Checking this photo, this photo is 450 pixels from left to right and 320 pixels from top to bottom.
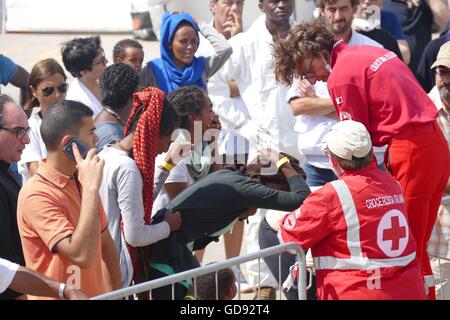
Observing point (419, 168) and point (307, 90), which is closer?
point (419, 168)

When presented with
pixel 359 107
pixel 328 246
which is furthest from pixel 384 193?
pixel 359 107

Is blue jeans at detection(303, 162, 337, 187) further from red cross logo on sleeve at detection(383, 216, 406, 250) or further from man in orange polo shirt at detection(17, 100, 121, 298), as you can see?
man in orange polo shirt at detection(17, 100, 121, 298)

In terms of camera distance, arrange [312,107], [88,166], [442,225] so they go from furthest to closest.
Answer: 1. [312,107]
2. [442,225]
3. [88,166]

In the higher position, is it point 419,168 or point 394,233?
point 419,168

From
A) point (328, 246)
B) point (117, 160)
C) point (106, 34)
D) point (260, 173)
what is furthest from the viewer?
point (106, 34)

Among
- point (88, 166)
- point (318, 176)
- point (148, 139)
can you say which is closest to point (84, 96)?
point (318, 176)

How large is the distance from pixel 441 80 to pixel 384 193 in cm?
175

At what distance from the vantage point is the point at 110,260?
530 centimetres

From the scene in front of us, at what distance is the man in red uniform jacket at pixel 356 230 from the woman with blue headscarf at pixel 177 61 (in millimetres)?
2521

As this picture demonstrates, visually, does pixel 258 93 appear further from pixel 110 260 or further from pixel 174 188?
pixel 110 260

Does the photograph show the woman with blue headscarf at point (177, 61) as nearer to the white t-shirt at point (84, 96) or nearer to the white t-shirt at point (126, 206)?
the white t-shirt at point (84, 96)

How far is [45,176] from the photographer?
499 centimetres

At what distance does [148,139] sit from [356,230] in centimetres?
118
